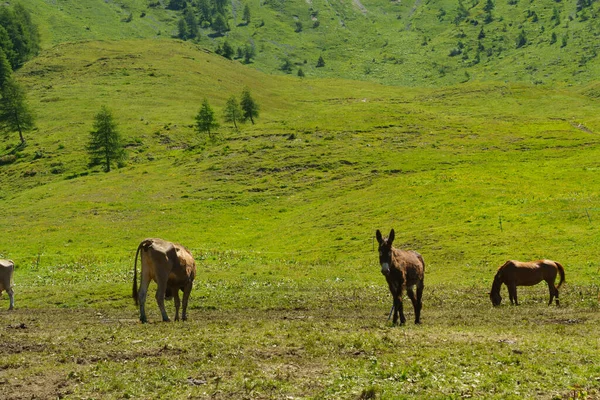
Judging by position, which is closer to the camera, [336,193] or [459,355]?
[459,355]

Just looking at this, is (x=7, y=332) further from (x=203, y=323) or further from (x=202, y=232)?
(x=202, y=232)

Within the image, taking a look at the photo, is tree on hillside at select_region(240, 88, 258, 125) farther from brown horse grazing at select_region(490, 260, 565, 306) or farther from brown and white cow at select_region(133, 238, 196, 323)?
brown and white cow at select_region(133, 238, 196, 323)

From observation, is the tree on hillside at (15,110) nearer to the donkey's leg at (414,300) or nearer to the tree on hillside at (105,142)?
the tree on hillside at (105,142)

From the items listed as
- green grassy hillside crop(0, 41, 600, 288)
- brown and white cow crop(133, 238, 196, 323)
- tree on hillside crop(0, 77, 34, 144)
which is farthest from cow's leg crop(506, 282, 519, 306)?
tree on hillside crop(0, 77, 34, 144)

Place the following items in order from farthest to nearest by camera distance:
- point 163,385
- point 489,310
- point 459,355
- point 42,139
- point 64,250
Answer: point 42,139 < point 64,250 < point 489,310 < point 459,355 < point 163,385

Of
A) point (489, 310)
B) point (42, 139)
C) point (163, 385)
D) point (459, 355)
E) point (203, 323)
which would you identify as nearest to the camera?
point (163, 385)

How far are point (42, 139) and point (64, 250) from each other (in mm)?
70588

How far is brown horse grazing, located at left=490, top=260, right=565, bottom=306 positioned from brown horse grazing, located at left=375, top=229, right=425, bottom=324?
25.4 feet

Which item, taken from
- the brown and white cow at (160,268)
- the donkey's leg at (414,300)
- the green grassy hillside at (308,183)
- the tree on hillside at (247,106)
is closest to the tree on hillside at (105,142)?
the green grassy hillside at (308,183)

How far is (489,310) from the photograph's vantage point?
2598cm

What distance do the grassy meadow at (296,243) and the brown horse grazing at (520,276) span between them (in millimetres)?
915

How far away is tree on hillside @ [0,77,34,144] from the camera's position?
118312 millimetres

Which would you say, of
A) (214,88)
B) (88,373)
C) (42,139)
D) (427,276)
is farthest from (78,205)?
(214,88)

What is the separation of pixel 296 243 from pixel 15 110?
285 ft
